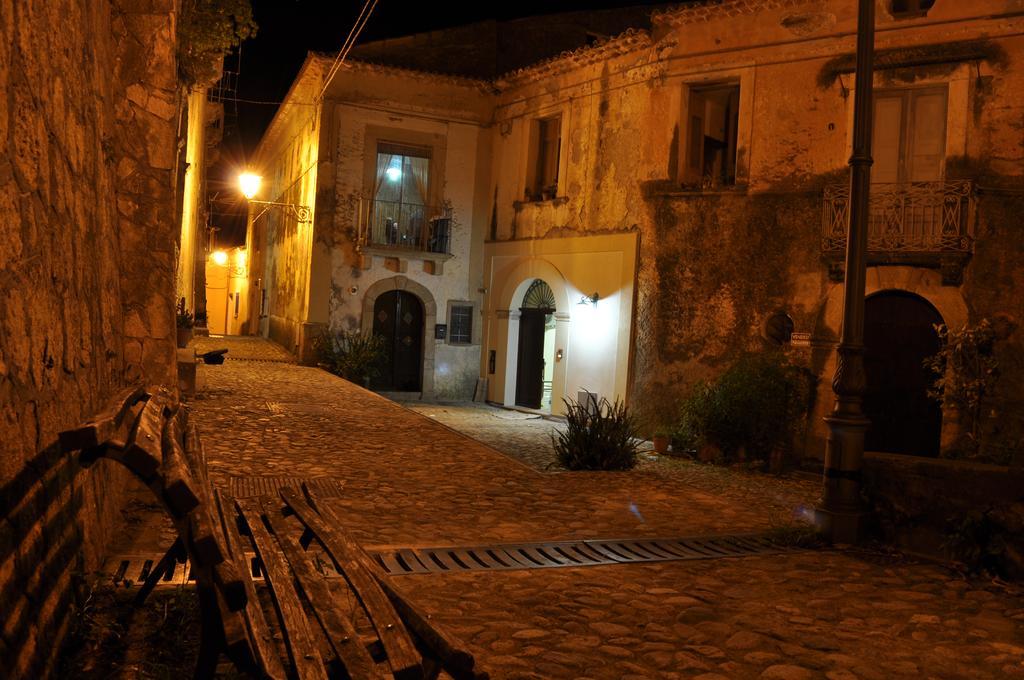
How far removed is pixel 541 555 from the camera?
614cm

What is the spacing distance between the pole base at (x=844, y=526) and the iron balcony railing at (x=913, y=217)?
635cm

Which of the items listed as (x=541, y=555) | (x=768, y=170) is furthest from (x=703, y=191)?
(x=541, y=555)

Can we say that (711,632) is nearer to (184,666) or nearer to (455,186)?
(184,666)

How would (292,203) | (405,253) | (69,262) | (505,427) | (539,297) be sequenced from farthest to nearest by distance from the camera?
(292,203) → (405,253) → (539,297) → (505,427) → (69,262)

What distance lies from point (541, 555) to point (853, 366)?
300 cm

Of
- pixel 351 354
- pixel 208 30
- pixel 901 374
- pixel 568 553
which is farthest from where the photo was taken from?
pixel 351 354

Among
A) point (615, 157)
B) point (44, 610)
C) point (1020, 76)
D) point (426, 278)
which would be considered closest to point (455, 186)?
point (426, 278)

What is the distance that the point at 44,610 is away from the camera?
10.2ft

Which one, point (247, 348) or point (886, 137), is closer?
point (886, 137)

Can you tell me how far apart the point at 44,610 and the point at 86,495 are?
47.7 inches

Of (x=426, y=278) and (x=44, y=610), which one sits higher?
(x=426, y=278)

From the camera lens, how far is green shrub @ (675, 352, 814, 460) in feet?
40.6

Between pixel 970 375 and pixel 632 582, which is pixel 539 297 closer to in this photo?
pixel 970 375

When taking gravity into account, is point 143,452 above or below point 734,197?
below
